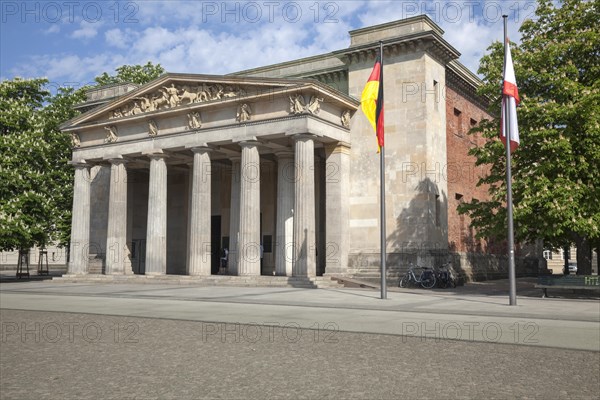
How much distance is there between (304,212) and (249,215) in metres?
3.51

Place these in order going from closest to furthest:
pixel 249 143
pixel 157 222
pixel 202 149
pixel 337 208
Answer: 1. pixel 249 143
2. pixel 337 208
3. pixel 202 149
4. pixel 157 222

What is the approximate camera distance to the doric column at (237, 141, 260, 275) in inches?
1271

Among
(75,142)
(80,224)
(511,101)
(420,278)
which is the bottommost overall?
(420,278)

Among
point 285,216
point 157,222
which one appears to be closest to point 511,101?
point 285,216

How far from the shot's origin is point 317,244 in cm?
3875

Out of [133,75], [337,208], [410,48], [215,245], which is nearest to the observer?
[337,208]

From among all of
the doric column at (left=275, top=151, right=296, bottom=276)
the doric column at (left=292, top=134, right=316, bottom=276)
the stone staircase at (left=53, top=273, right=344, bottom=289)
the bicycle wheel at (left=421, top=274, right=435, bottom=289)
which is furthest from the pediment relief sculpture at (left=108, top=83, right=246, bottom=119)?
the bicycle wheel at (left=421, top=274, right=435, bottom=289)

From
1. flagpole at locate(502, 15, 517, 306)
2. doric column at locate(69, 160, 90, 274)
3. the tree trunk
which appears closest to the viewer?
flagpole at locate(502, 15, 517, 306)

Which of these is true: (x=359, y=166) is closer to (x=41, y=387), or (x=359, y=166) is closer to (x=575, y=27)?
(x=575, y=27)

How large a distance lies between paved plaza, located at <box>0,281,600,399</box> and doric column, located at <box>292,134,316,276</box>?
512 inches

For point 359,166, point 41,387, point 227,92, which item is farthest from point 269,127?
point 41,387

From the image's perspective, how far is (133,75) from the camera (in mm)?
56781

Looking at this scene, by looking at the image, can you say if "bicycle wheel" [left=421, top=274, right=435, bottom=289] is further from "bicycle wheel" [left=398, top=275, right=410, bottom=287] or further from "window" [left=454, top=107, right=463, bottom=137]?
"window" [left=454, top=107, right=463, bottom=137]

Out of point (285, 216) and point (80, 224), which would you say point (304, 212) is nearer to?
point (285, 216)
